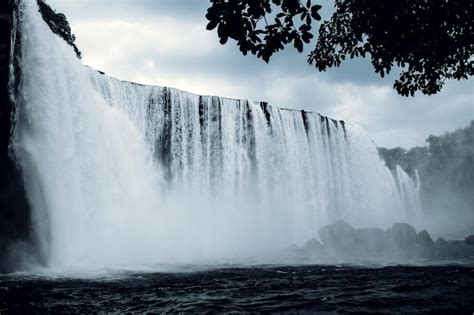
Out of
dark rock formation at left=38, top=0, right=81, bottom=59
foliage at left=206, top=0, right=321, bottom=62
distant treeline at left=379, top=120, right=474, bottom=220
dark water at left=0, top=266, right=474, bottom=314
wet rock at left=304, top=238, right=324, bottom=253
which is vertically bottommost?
dark water at left=0, top=266, right=474, bottom=314

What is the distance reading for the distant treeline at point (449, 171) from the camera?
53469mm

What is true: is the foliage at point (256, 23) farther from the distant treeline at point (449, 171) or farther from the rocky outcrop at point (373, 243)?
the distant treeline at point (449, 171)

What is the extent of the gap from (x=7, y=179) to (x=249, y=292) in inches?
375

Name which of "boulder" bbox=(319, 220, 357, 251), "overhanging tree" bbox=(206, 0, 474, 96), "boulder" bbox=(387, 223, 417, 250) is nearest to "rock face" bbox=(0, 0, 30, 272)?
"overhanging tree" bbox=(206, 0, 474, 96)

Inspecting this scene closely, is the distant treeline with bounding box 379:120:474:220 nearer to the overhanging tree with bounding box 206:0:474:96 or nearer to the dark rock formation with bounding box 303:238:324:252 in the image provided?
the dark rock formation with bounding box 303:238:324:252

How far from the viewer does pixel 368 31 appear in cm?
609

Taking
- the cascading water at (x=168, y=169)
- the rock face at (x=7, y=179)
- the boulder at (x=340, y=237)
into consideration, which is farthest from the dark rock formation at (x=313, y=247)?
the rock face at (x=7, y=179)

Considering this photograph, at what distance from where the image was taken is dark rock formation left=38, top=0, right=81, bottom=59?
24609 millimetres

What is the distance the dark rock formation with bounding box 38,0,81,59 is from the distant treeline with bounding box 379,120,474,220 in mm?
48748

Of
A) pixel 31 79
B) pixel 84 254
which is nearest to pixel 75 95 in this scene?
pixel 31 79

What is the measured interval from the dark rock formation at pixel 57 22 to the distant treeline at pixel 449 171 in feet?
160

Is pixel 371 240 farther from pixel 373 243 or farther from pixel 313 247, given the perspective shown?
pixel 313 247

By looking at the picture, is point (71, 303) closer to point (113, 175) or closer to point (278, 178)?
point (113, 175)

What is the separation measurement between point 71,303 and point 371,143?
33.6 metres
